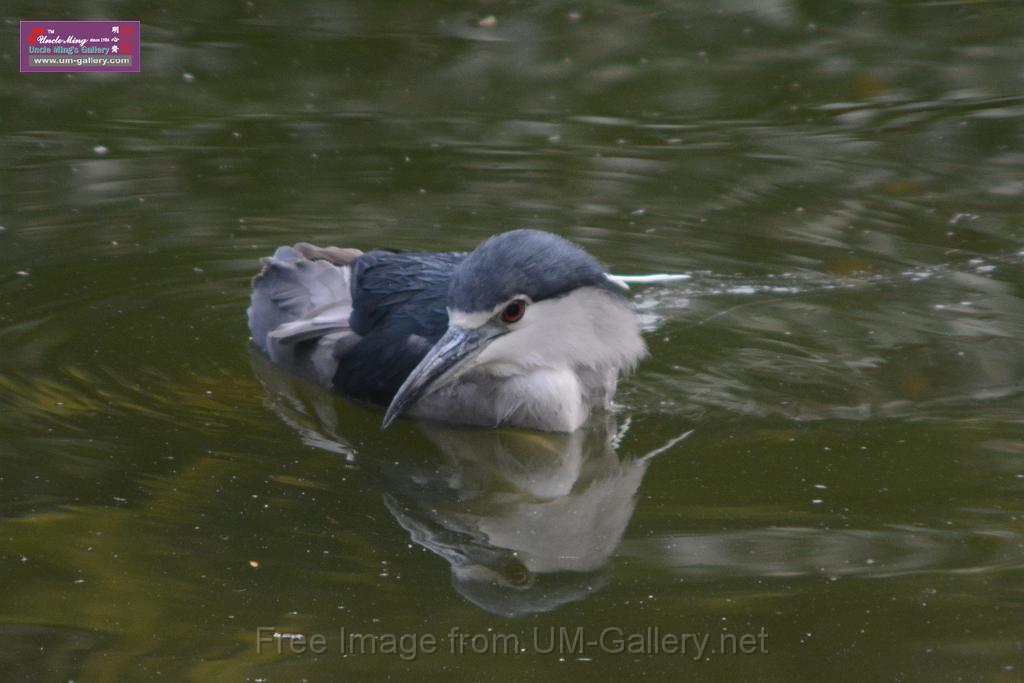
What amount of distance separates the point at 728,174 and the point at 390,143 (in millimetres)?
2105

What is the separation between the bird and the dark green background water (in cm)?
14

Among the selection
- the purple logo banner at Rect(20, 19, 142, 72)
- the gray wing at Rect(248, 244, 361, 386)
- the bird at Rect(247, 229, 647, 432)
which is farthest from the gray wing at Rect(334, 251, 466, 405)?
the purple logo banner at Rect(20, 19, 142, 72)

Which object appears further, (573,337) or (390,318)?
(390,318)

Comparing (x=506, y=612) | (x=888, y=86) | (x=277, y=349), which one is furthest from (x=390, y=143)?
(x=506, y=612)

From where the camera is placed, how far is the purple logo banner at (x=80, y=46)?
34.0 ft

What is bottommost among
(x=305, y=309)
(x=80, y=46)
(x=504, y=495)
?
(x=504, y=495)

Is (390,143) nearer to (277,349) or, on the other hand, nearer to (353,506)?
(277,349)

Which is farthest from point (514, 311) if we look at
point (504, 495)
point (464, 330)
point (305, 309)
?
point (305, 309)

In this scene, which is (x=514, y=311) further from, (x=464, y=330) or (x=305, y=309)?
(x=305, y=309)

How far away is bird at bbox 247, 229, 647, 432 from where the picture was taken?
19.3 ft

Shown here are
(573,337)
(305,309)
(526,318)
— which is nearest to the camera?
(526,318)

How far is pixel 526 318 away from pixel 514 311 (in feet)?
0.26

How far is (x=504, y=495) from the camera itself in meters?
5.67

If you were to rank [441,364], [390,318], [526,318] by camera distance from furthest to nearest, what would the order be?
[390,318] < [526,318] < [441,364]
